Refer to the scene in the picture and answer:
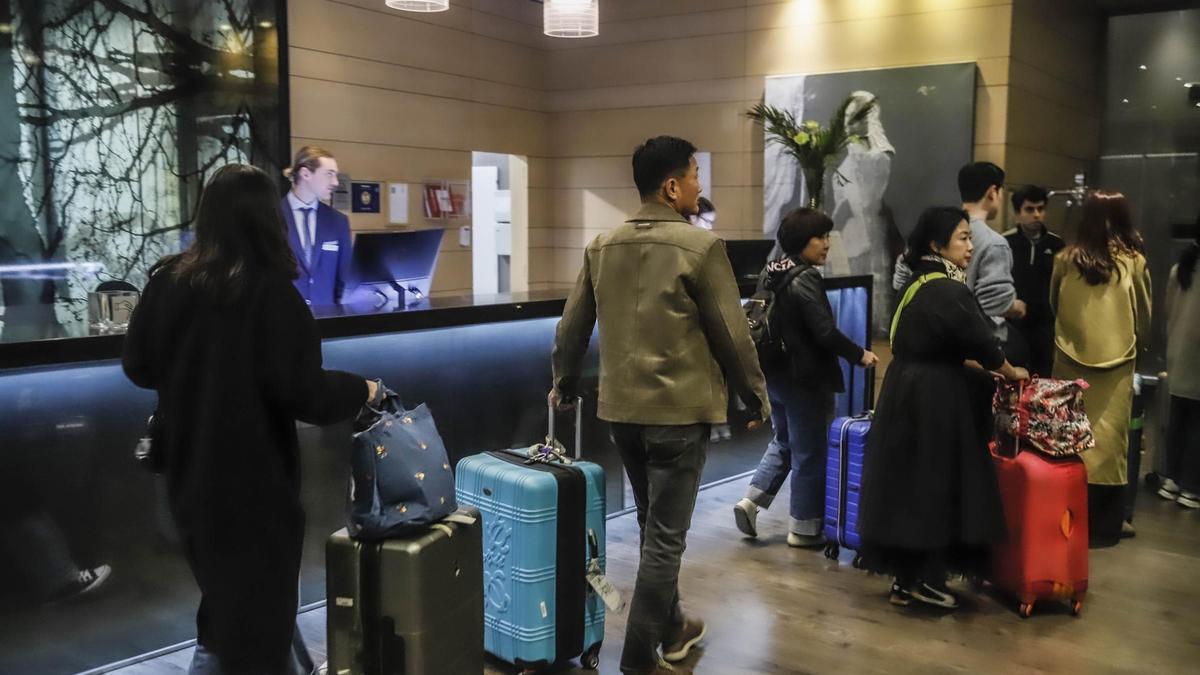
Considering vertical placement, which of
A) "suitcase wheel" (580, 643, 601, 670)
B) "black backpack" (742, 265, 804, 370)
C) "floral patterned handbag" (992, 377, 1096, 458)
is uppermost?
"black backpack" (742, 265, 804, 370)

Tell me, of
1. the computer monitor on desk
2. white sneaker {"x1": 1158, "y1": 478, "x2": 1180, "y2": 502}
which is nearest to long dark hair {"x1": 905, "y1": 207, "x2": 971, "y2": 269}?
the computer monitor on desk

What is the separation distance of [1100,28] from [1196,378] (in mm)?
4470

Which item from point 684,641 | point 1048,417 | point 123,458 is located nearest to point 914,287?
point 1048,417

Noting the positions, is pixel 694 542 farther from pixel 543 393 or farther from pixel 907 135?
pixel 907 135

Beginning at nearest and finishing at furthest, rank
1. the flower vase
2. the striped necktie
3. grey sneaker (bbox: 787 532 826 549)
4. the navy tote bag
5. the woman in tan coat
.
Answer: the navy tote bag → grey sneaker (bbox: 787 532 826 549) → the woman in tan coat → the striped necktie → the flower vase

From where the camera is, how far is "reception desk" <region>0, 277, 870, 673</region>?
290 cm

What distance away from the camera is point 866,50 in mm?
7582

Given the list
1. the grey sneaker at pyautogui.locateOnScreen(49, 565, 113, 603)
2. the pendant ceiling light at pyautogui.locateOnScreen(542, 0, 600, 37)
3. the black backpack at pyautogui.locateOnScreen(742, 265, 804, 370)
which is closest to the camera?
the grey sneaker at pyautogui.locateOnScreen(49, 565, 113, 603)

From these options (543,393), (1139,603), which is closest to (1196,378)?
Result: (1139,603)

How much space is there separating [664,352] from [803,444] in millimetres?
1766

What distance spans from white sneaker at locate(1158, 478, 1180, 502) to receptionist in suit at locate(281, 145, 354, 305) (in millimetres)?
4510

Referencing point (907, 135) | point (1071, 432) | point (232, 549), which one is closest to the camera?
point (232, 549)

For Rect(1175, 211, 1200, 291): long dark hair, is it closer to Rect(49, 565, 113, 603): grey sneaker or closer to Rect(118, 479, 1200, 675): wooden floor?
Rect(118, 479, 1200, 675): wooden floor

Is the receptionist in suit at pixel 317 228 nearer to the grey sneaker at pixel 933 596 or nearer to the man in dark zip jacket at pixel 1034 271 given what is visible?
the grey sneaker at pixel 933 596
